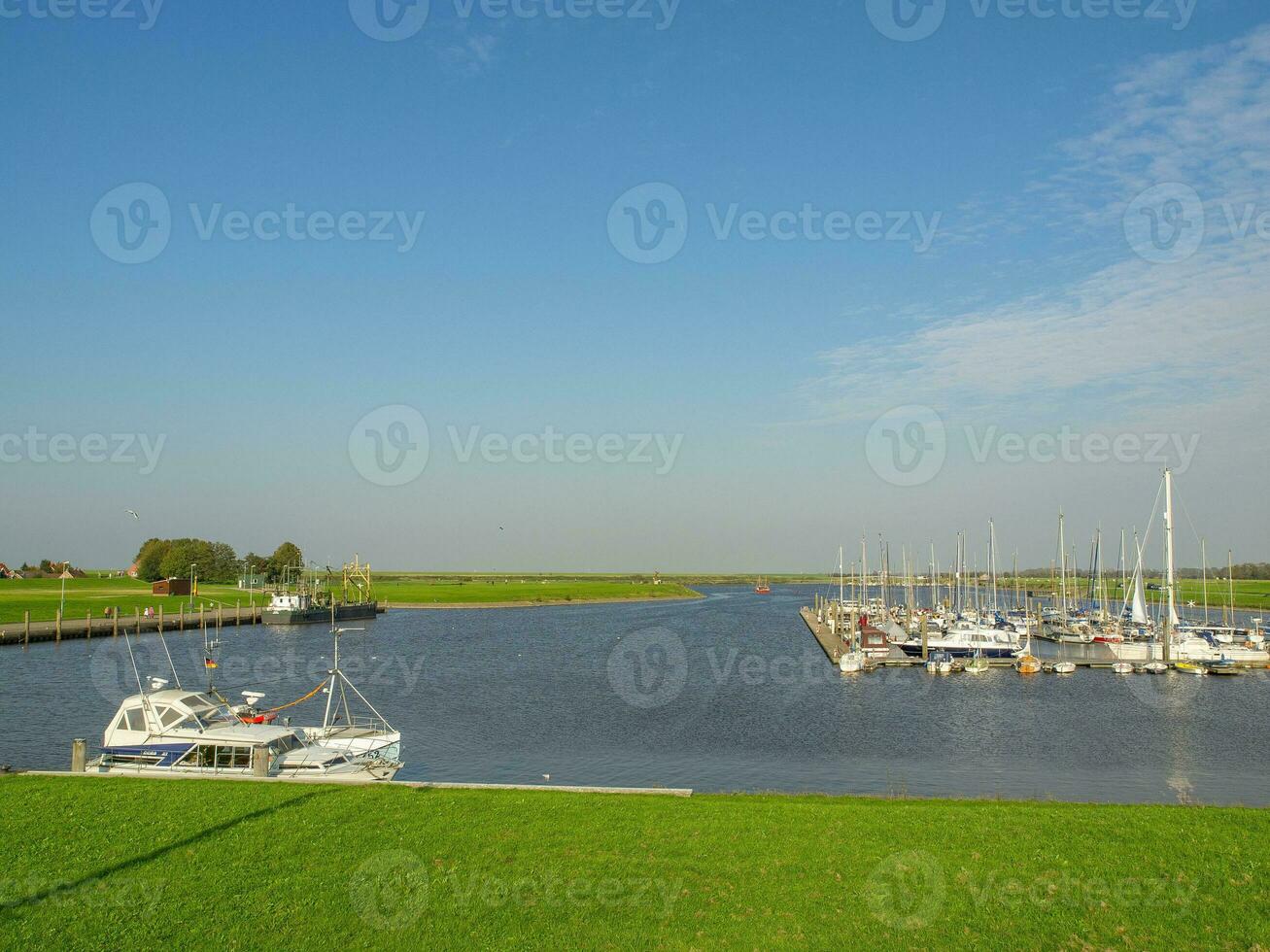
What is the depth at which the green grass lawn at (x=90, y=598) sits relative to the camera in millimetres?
107000

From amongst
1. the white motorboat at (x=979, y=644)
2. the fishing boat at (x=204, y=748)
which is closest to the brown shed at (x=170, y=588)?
the white motorboat at (x=979, y=644)

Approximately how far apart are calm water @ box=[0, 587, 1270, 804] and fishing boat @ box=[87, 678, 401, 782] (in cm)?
673

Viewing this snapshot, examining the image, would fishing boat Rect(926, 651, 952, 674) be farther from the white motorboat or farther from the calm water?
the white motorboat

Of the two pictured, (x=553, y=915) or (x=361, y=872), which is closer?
(x=553, y=915)

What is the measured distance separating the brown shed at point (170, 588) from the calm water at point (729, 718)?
5921 centimetres

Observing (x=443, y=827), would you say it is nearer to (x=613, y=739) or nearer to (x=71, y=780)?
(x=71, y=780)

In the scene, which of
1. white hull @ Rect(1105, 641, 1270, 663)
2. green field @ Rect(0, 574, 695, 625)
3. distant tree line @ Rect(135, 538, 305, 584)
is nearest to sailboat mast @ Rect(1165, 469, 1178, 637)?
white hull @ Rect(1105, 641, 1270, 663)

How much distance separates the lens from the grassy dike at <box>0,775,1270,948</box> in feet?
44.4

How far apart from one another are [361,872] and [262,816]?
455 centimetres

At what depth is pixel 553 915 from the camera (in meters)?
14.3

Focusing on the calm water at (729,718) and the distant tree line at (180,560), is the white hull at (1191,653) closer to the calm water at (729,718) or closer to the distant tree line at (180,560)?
the calm water at (729,718)

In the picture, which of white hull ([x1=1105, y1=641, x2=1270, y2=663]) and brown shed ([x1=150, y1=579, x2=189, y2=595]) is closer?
white hull ([x1=1105, y1=641, x2=1270, y2=663])

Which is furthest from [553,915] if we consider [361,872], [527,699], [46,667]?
[46,667]

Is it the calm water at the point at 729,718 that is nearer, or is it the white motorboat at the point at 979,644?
the calm water at the point at 729,718
